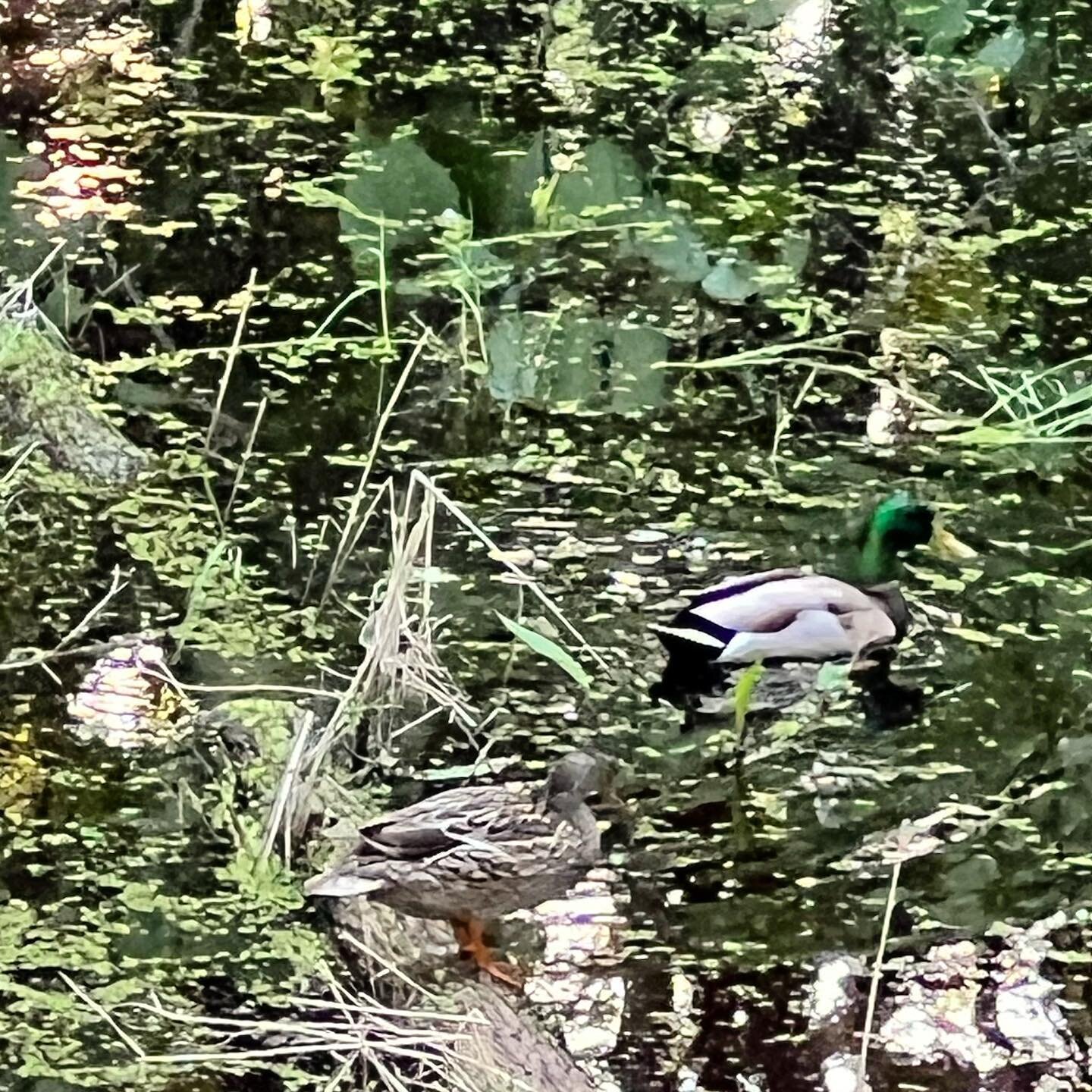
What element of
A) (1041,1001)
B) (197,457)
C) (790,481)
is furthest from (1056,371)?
(197,457)

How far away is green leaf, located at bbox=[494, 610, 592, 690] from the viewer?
64 centimetres

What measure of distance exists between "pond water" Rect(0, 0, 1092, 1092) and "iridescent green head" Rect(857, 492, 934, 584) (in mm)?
12

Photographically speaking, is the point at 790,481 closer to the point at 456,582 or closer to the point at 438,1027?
the point at 456,582

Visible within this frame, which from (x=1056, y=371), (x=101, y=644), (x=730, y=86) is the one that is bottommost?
(x=101, y=644)

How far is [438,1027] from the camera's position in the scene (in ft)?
2.06

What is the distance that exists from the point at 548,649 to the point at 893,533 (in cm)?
18

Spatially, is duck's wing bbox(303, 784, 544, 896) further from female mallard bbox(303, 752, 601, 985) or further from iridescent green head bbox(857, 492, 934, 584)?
iridescent green head bbox(857, 492, 934, 584)

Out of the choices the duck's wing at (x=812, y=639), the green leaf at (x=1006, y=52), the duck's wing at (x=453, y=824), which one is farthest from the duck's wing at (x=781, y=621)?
the green leaf at (x=1006, y=52)

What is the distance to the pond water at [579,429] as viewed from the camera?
637mm

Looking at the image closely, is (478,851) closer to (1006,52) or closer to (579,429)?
(579,429)

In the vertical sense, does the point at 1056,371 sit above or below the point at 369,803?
above

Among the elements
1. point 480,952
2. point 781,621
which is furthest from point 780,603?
point 480,952

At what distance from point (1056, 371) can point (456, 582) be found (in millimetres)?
320

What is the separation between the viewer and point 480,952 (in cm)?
63
